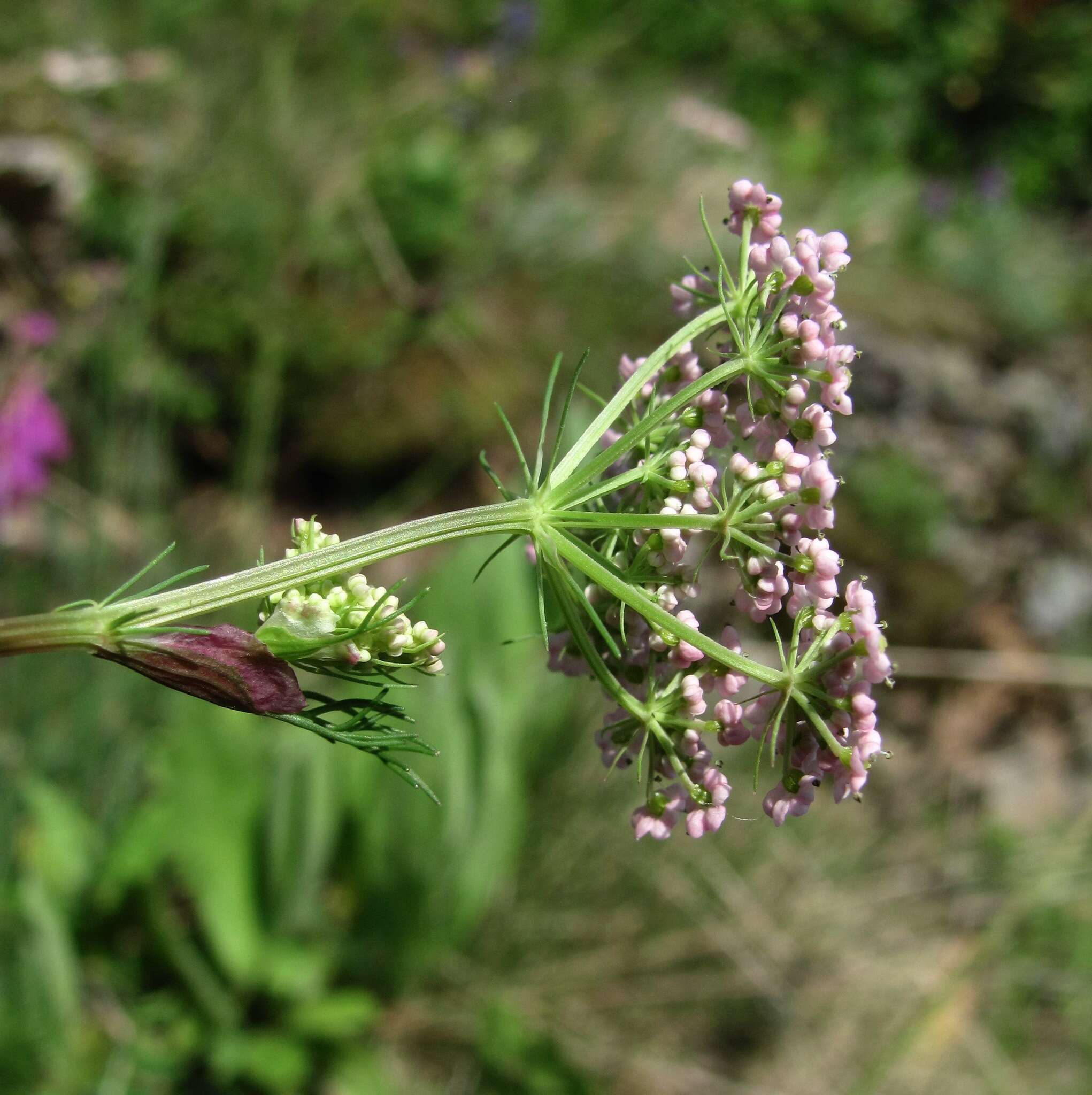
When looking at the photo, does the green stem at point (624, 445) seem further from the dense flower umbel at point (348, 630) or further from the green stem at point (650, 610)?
the dense flower umbel at point (348, 630)

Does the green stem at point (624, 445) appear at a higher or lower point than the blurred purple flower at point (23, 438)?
lower

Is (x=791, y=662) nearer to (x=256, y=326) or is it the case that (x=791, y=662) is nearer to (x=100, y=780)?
(x=100, y=780)

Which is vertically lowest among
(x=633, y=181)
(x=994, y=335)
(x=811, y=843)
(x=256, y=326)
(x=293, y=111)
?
(x=811, y=843)

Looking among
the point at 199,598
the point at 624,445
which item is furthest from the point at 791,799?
the point at 199,598

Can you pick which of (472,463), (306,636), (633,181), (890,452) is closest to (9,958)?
(306,636)

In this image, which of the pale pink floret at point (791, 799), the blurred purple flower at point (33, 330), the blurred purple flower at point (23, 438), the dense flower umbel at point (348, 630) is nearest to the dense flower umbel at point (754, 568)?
the pale pink floret at point (791, 799)

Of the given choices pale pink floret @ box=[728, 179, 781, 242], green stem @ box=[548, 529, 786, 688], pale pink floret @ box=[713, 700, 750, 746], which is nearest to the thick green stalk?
green stem @ box=[548, 529, 786, 688]

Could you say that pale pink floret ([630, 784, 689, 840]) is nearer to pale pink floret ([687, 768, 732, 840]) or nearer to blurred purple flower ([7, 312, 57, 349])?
pale pink floret ([687, 768, 732, 840])
